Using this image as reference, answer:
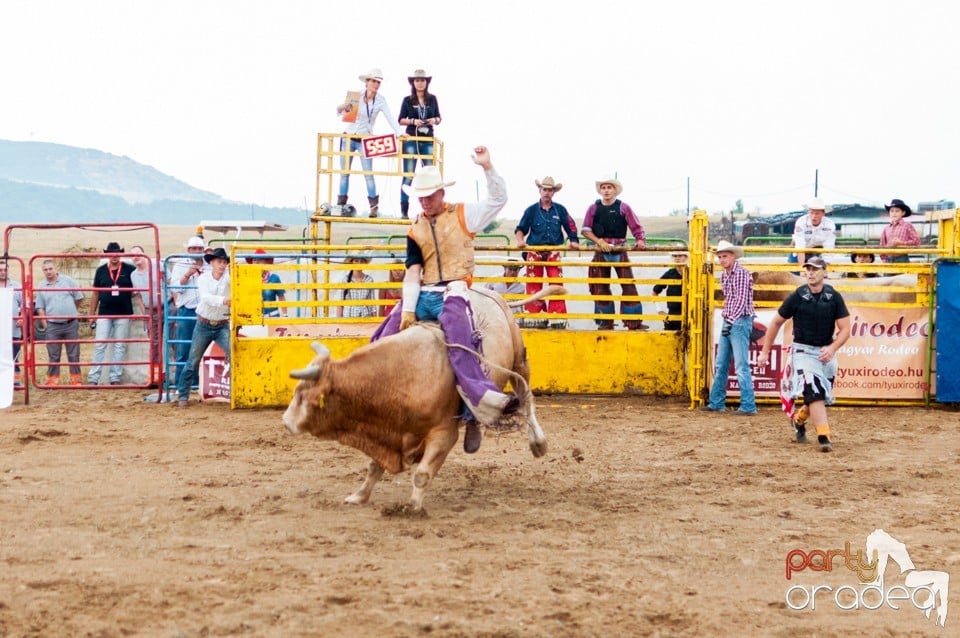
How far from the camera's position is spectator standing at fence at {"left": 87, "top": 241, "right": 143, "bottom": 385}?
12891 millimetres

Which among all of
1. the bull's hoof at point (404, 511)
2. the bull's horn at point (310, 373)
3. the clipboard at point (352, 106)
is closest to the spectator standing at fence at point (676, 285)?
the clipboard at point (352, 106)

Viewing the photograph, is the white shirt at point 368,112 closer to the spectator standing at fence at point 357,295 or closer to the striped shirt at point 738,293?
the spectator standing at fence at point 357,295

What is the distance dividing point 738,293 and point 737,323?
0.30 m

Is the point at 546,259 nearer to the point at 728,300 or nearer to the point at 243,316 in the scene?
the point at 728,300

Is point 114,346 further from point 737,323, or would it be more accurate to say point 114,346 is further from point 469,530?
point 469,530

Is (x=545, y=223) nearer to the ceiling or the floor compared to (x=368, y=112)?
nearer to the floor

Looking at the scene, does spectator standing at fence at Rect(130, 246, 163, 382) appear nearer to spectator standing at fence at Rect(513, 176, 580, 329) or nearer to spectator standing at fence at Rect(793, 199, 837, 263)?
spectator standing at fence at Rect(513, 176, 580, 329)

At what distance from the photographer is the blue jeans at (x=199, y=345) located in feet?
38.4

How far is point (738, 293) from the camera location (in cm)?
1103

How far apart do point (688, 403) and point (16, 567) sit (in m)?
7.97

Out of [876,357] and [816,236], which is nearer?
[876,357]

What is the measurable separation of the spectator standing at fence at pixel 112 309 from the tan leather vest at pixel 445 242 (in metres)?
6.54

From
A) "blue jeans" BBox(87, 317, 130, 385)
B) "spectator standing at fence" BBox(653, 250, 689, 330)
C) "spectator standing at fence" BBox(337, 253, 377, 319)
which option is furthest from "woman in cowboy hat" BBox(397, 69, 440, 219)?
"blue jeans" BBox(87, 317, 130, 385)

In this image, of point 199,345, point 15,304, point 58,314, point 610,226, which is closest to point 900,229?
point 610,226
